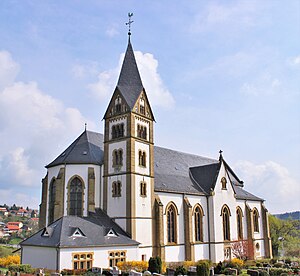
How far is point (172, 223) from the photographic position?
148ft

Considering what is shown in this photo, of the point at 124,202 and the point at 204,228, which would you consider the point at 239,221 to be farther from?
the point at 124,202

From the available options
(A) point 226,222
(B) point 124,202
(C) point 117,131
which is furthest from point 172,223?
(C) point 117,131

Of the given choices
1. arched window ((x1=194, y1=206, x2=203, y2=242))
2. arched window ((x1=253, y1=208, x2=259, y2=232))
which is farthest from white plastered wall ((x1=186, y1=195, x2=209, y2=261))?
arched window ((x1=253, y1=208, x2=259, y2=232))

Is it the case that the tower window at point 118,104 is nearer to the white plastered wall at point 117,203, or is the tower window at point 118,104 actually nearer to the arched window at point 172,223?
the white plastered wall at point 117,203

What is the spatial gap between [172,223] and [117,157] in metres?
10.8

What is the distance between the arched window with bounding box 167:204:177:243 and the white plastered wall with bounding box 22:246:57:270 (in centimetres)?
1581

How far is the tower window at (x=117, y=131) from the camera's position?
141 ft

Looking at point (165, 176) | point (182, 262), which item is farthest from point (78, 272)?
point (165, 176)

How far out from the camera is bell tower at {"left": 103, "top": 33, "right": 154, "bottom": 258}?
40.2 metres

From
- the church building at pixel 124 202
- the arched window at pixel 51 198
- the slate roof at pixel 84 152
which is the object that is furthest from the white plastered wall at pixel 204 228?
the arched window at pixel 51 198

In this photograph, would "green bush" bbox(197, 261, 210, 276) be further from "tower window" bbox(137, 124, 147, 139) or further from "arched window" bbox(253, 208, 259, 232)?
"arched window" bbox(253, 208, 259, 232)

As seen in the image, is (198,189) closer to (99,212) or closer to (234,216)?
(234,216)

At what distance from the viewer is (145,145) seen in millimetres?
43938

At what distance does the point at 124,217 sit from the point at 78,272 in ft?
30.1
